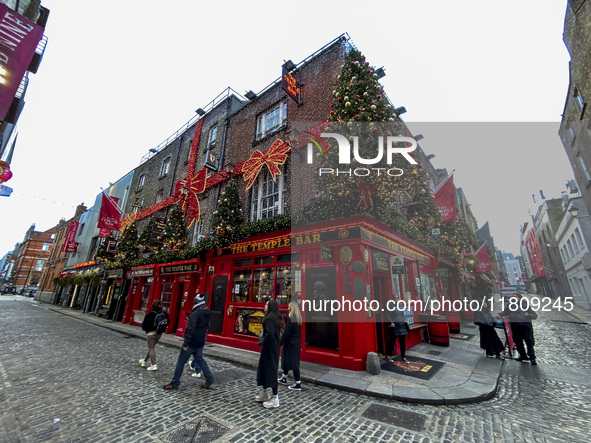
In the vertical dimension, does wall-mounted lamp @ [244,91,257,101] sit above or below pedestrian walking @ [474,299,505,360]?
above

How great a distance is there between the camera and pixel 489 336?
806 cm

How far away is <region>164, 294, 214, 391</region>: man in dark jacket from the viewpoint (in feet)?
17.5

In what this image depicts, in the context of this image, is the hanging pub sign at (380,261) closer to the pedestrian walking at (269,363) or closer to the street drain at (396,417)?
the street drain at (396,417)

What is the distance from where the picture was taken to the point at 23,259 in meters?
59.5

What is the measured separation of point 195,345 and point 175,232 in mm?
10468

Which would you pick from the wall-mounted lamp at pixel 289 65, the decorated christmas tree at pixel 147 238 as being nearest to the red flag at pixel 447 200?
the wall-mounted lamp at pixel 289 65

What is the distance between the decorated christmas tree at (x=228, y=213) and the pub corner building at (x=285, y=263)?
0.65 m

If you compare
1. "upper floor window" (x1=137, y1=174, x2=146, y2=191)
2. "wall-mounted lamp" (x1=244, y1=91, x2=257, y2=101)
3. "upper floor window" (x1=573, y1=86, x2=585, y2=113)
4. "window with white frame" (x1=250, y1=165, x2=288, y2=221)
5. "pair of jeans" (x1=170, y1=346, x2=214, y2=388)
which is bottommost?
"pair of jeans" (x1=170, y1=346, x2=214, y2=388)

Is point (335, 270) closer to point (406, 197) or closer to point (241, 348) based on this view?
point (241, 348)

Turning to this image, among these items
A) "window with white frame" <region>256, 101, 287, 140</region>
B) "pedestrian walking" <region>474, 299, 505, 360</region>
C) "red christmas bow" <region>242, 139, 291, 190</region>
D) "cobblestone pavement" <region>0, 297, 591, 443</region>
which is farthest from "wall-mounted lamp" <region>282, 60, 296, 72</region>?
"cobblestone pavement" <region>0, 297, 591, 443</region>

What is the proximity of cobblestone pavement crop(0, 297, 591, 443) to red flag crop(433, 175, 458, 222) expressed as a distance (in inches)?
307

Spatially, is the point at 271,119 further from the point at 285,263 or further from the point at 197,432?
the point at 197,432

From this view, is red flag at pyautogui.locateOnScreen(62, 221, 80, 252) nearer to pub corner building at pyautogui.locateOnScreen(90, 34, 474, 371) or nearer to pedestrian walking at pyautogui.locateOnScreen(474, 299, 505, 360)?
pub corner building at pyautogui.locateOnScreen(90, 34, 474, 371)

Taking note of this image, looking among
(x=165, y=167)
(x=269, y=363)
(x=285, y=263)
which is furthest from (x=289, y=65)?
(x=165, y=167)
